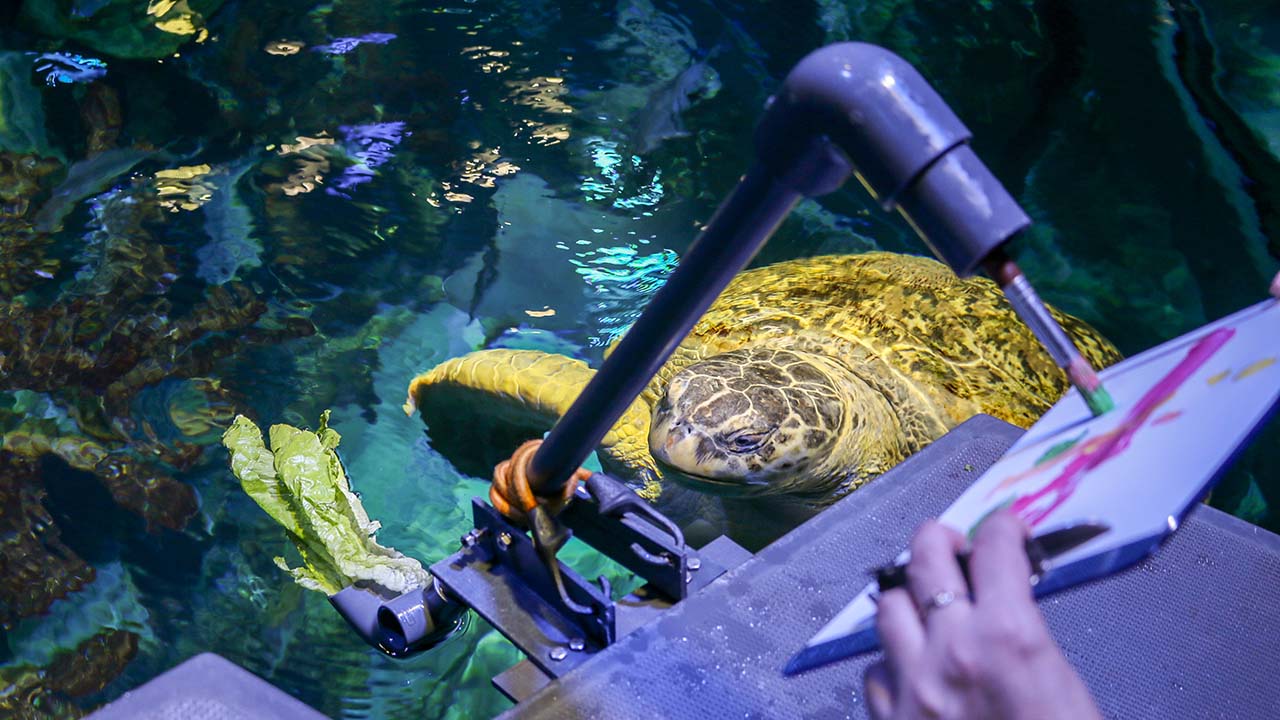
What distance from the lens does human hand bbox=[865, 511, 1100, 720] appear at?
0.39 metres

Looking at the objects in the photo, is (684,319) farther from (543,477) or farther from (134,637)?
(134,637)

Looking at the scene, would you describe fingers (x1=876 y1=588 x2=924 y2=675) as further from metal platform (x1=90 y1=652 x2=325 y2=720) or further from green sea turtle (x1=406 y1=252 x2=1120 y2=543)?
green sea turtle (x1=406 y1=252 x2=1120 y2=543)

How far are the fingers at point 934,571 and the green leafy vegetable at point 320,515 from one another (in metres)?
1.63

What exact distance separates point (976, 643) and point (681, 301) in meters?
0.27

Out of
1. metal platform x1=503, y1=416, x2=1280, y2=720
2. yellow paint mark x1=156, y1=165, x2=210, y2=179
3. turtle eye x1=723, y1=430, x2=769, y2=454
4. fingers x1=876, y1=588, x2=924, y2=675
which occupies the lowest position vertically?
yellow paint mark x1=156, y1=165, x2=210, y2=179

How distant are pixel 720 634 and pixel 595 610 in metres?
0.13

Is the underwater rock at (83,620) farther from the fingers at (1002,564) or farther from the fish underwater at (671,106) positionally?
the fish underwater at (671,106)

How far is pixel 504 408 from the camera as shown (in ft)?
9.27

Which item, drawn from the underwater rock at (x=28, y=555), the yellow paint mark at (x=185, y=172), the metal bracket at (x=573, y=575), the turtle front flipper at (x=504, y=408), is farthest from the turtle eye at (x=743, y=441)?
the yellow paint mark at (x=185, y=172)

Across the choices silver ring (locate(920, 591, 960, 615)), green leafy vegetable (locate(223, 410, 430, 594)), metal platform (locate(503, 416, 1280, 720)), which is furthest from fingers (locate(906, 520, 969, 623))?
green leafy vegetable (locate(223, 410, 430, 594))

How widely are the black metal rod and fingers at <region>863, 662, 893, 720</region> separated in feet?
0.79

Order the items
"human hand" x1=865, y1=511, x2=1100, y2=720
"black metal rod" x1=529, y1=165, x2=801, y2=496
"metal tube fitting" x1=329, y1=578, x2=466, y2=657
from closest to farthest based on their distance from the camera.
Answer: "human hand" x1=865, y1=511, x2=1100, y2=720 < "black metal rod" x1=529, y1=165, x2=801, y2=496 < "metal tube fitting" x1=329, y1=578, x2=466, y2=657

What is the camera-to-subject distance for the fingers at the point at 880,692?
16.7 inches

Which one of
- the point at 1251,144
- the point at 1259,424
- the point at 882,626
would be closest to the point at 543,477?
the point at 882,626
